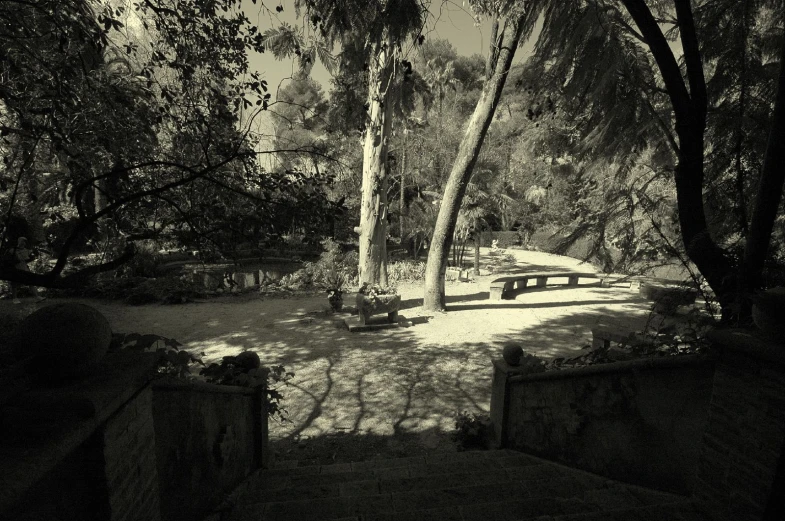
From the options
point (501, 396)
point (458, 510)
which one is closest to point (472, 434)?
point (501, 396)

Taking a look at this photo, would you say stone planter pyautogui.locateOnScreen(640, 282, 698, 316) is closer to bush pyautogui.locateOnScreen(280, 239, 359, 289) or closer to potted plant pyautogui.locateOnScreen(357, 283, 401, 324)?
potted plant pyautogui.locateOnScreen(357, 283, 401, 324)

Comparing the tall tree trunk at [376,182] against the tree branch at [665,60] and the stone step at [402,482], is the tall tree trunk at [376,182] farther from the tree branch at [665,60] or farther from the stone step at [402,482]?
the stone step at [402,482]

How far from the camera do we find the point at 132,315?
10125 mm

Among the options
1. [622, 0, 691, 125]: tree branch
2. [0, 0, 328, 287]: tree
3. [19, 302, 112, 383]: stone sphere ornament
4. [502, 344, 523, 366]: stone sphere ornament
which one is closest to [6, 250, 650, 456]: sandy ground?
[502, 344, 523, 366]: stone sphere ornament

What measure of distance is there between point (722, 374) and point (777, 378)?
312 millimetres

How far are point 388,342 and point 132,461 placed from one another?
6.88m

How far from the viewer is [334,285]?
485 inches

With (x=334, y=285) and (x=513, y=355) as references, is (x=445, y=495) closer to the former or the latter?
(x=513, y=355)

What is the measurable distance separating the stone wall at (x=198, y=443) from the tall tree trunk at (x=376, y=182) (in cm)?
780

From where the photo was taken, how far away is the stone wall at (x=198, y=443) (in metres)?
2.36

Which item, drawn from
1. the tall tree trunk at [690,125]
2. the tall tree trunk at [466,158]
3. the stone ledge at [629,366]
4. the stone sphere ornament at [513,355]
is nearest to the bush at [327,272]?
the tall tree trunk at [466,158]

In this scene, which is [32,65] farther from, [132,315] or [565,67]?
[132,315]

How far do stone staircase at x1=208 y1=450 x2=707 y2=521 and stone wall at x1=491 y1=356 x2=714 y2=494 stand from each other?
0.14 meters

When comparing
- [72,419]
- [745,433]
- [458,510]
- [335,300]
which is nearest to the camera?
[72,419]
